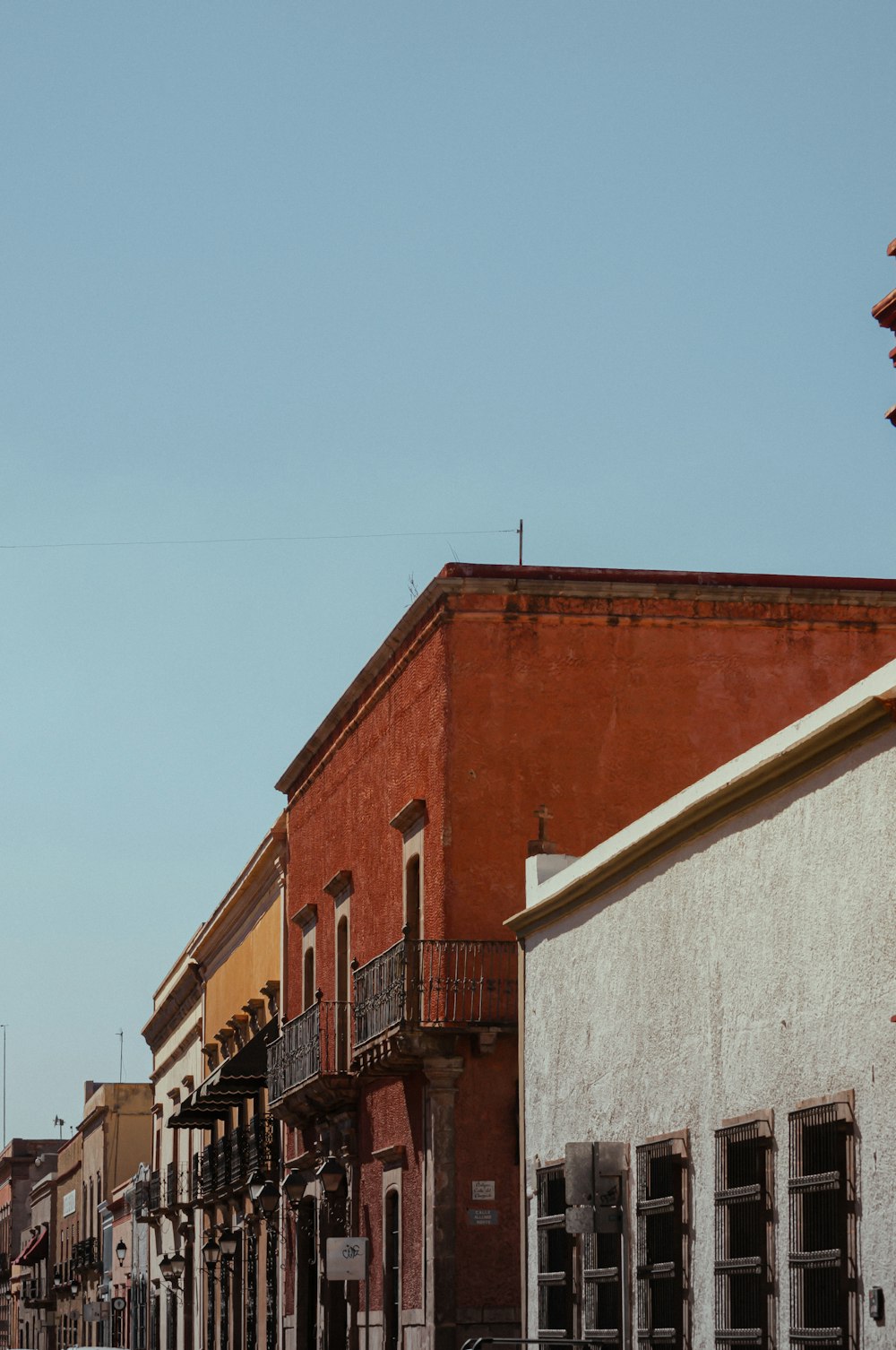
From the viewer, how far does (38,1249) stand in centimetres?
7694

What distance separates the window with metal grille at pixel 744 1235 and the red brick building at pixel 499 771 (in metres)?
8.11

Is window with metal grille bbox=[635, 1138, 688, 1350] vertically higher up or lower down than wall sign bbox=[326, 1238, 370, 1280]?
higher up

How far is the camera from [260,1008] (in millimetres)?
34344

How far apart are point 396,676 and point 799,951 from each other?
40.1ft

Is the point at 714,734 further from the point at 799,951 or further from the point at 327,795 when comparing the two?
the point at 799,951

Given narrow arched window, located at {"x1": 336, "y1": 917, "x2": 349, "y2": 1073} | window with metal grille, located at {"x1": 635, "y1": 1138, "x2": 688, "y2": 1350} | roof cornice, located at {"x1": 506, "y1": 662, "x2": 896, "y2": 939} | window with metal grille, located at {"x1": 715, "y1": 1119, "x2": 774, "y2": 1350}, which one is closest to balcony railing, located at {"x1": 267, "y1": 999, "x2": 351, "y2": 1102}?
narrow arched window, located at {"x1": 336, "y1": 917, "x2": 349, "y2": 1073}

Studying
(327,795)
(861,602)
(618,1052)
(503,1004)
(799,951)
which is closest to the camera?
(799,951)

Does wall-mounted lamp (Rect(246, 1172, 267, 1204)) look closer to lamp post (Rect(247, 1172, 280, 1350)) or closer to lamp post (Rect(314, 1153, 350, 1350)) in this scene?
lamp post (Rect(247, 1172, 280, 1350))

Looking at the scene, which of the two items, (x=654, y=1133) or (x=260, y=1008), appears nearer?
(x=654, y=1133)

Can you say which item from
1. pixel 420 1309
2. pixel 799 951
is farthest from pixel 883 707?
pixel 420 1309

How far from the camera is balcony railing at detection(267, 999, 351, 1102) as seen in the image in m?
25.4

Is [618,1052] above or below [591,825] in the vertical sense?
Result: below

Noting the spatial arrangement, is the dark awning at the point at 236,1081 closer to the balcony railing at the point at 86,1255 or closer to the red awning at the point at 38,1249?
the balcony railing at the point at 86,1255

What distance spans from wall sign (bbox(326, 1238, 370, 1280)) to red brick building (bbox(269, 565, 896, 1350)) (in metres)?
0.35
